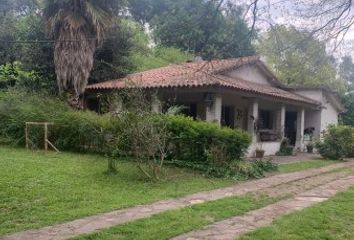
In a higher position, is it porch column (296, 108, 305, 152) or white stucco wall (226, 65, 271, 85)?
white stucco wall (226, 65, 271, 85)

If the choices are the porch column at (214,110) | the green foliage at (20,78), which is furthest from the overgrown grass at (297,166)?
the green foliage at (20,78)

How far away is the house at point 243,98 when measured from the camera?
1653 cm

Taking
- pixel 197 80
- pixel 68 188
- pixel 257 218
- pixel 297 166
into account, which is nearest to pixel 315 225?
pixel 257 218

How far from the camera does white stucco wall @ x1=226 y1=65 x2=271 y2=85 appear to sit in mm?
20578

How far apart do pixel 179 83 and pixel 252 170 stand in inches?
218

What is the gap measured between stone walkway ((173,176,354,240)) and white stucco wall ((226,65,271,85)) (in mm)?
10469

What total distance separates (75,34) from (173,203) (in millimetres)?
12745

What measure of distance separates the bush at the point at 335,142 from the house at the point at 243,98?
2072mm

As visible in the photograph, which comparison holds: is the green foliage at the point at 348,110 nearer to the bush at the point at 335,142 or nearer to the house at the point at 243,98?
the house at the point at 243,98

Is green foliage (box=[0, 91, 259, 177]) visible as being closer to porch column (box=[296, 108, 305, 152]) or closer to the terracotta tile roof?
the terracotta tile roof

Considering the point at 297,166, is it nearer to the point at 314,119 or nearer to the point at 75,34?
the point at 314,119

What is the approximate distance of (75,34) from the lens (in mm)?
19016

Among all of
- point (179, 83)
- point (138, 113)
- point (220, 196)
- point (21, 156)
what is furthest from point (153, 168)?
point (179, 83)

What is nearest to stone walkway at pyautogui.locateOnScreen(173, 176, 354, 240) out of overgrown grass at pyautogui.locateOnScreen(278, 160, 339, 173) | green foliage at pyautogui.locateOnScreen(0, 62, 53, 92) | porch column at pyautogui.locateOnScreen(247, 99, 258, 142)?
overgrown grass at pyautogui.locateOnScreen(278, 160, 339, 173)
